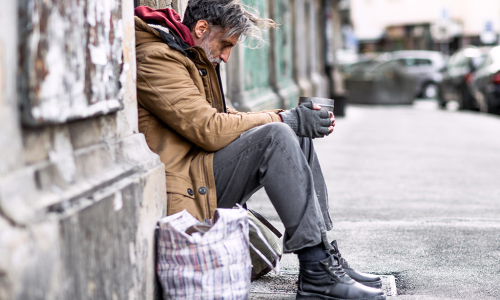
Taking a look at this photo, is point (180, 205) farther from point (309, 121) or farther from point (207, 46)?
point (207, 46)

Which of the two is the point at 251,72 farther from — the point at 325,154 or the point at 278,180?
the point at 278,180

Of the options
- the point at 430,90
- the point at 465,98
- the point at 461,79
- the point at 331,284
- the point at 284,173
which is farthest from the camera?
the point at 430,90

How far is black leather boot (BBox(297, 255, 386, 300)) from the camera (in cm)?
276

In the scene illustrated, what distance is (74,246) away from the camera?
1.88 meters

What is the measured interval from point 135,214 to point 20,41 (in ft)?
2.76

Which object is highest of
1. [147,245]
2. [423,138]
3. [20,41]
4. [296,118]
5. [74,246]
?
[20,41]

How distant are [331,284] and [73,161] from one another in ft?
4.13

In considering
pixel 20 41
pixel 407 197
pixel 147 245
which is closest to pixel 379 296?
pixel 147 245

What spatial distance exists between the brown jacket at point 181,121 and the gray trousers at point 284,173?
3.5 inches

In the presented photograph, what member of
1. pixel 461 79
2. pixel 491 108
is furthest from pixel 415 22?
pixel 491 108

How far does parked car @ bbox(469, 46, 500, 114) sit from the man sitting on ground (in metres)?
11.7

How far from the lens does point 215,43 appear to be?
310 centimetres

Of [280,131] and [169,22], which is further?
[169,22]

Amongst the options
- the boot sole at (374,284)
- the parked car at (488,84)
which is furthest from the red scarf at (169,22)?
the parked car at (488,84)
